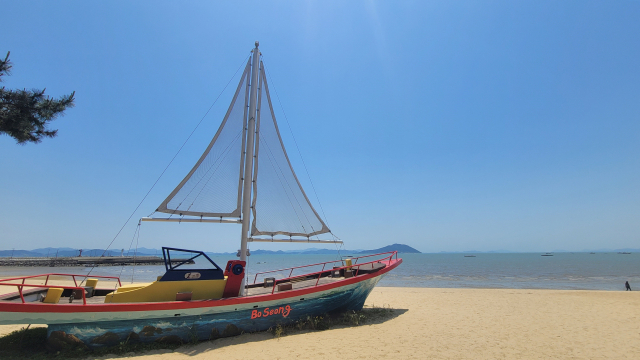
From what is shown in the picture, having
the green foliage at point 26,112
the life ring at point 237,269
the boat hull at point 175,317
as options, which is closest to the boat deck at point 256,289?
the boat hull at point 175,317

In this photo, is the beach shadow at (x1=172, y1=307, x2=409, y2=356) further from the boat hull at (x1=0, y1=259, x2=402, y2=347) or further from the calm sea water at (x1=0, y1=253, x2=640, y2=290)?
the calm sea water at (x1=0, y1=253, x2=640, y2=290)

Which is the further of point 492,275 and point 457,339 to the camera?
point 492,275

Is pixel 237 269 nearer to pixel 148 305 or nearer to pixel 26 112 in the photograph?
pixel 148 305

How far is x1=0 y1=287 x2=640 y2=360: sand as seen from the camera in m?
A: 7.16

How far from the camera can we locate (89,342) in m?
6.71

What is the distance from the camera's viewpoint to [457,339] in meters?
8.58

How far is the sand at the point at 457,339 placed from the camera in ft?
23.5

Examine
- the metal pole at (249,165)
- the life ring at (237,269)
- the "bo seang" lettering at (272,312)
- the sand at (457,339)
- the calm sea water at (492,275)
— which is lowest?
the calm sea water at (492,275)

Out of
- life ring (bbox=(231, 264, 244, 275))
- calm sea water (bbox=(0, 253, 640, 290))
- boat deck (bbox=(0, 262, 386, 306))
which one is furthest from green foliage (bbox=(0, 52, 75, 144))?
calm sea water (bbox=(0, 253, 640, 290))

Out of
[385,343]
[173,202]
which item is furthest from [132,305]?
[385,343]

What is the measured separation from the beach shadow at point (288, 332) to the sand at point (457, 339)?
26 mm

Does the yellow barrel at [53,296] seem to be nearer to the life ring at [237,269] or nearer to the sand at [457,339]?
the sand at [457,339]

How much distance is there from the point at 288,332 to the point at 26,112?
1057 cm

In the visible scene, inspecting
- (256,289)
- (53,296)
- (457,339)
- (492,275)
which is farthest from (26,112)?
(492,275)
